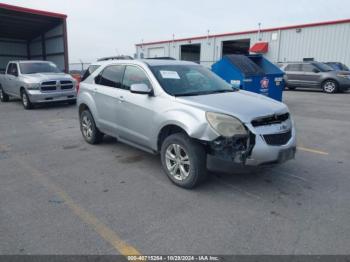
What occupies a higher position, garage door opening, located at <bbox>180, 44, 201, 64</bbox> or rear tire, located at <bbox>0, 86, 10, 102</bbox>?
garage door opening, located at <bbox>180, 44, 201, 64</bbox>

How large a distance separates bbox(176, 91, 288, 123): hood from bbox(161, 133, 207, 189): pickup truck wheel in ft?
1.60

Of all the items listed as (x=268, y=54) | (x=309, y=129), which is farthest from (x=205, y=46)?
(x=309, y=129)

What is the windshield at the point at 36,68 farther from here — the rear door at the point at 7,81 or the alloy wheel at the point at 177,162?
the alloy wheel at the point at 177,162

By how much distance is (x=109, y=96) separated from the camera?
525 centimetres

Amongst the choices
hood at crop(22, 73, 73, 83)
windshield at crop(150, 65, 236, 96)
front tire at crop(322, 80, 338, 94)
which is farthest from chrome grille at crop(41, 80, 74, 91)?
front tire at crop(322, 80, 338, 94)

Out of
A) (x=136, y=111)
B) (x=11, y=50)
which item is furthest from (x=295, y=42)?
(x=136, y=111)

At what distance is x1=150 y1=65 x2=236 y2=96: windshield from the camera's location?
4367 millimetres

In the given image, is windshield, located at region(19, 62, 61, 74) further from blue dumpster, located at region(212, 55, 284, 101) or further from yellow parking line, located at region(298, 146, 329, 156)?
yellow parking line, located at region(298, 146, 329, 156)

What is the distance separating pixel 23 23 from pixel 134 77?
58.0ft

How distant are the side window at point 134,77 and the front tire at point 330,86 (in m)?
15.1

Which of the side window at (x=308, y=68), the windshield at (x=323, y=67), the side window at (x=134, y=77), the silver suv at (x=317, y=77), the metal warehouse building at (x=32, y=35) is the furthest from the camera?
the side window at (x=308, y=68)

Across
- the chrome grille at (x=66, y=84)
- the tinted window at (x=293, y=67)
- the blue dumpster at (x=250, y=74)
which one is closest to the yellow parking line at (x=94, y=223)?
the blue dumpster at (x=250, y=74)

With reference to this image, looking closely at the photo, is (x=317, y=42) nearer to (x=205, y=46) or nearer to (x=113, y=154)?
(x=205, y=46)

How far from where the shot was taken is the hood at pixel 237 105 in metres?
3.62
